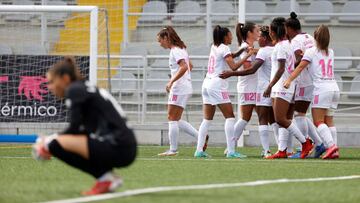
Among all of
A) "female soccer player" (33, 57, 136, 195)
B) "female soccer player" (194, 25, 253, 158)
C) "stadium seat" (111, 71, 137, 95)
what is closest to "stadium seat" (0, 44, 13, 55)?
"stadium seat" (111, 71, 137, 95)

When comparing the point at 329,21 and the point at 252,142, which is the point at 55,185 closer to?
the point at 252,142

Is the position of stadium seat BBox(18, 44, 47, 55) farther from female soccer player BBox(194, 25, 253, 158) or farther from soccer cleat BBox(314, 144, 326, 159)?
soccer cleat BBox(314, 144, 326, 159)

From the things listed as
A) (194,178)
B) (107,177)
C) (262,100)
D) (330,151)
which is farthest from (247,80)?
(107,177)

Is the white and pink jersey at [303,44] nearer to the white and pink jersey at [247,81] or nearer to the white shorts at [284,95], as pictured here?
the white shorts at [284,95]

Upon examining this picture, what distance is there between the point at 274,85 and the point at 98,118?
6.88 meters

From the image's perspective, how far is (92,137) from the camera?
28.7 feet

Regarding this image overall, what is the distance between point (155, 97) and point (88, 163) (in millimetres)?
12198

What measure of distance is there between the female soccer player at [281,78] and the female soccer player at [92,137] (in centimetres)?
663

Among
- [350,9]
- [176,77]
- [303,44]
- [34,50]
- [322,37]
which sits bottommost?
[176,77]

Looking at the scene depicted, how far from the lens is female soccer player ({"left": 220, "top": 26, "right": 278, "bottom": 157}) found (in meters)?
15.7

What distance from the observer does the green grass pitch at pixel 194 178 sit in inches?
355

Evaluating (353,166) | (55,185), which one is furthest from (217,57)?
(55,185)

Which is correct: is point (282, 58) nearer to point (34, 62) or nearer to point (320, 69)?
point (320, 69)

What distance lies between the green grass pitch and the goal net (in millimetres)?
1912
